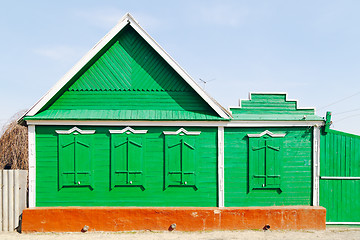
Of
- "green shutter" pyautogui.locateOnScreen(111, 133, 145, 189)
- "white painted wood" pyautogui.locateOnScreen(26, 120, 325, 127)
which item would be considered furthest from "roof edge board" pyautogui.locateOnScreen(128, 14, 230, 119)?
"green shutter" pyautogui.locateOnScreen(111, 133, 145, 189)

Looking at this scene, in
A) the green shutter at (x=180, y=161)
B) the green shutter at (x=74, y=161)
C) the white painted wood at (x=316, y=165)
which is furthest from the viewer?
the white painted wood at (x=316, y=165)

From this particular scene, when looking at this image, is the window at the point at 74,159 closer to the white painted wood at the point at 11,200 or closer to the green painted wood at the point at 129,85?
the green painted wood at the point at 129,85

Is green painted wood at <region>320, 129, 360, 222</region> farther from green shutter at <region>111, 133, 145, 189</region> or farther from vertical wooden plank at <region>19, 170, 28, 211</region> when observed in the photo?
vertical wooden plank at <region>19, 170, 28, 211</region>

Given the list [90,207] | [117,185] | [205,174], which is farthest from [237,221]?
[90,207]

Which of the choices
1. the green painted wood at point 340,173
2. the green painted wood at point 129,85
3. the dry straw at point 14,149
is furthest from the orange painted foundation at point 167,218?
the dry straw at point 14,149

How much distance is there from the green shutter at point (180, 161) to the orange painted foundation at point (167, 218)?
0.89 meters

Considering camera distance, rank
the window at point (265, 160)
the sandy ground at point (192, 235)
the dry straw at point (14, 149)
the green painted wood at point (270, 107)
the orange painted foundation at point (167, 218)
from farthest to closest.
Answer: the dry straw at point (14, 149)
the green painted wood at point (270, 107)
the window at point (265, 160)
the orange painted foundation at point (167, 218)
the sandy ground at point (192, 235)

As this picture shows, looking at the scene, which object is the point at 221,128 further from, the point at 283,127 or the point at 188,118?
the point at 283,127

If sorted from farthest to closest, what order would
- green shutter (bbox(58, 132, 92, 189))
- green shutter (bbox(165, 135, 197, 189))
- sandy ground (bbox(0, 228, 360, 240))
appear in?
green shutter (bbox(165, 135, 197, 189)) → green shutter (bbox(58, 132, 92, 189)) → sandy ground (bbox(0, 228, 360, 240))

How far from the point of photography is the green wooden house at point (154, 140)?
9242mm

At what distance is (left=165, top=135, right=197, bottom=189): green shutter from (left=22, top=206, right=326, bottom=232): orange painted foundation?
892 millimetres

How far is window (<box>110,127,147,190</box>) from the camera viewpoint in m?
9.27

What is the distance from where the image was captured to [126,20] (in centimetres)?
930

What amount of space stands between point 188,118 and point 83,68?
3.87 meters
